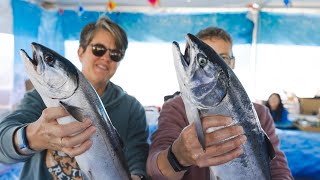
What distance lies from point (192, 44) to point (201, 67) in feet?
0.36

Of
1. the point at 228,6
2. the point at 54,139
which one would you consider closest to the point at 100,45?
the point at 54,139

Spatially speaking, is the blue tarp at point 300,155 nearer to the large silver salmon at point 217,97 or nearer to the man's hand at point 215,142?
the large silver salmon at point 217,97

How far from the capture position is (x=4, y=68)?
5.21 m

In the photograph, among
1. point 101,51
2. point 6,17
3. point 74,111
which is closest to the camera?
point 74,111

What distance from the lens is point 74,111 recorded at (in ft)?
5.64

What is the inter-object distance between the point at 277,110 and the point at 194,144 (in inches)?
197

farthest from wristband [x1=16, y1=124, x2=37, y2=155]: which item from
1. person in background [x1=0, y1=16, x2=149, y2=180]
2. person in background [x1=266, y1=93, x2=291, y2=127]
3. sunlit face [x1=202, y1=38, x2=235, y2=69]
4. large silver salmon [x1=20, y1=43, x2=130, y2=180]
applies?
person in background [x1=266, y1=93, x2=291, y2=127]

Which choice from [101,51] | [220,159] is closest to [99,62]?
[101,51]

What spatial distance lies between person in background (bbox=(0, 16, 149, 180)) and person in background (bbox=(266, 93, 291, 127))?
4107mm

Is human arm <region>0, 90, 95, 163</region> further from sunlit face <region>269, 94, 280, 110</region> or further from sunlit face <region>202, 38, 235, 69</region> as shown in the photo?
sunlit face <region>269, 94, 280, 110</region>

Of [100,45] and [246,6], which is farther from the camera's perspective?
[246,6]

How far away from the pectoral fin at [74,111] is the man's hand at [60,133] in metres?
0.03

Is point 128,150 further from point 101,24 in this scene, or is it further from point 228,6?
point 228,6

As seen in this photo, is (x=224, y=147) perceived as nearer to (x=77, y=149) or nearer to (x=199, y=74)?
(x=199, y=74)
